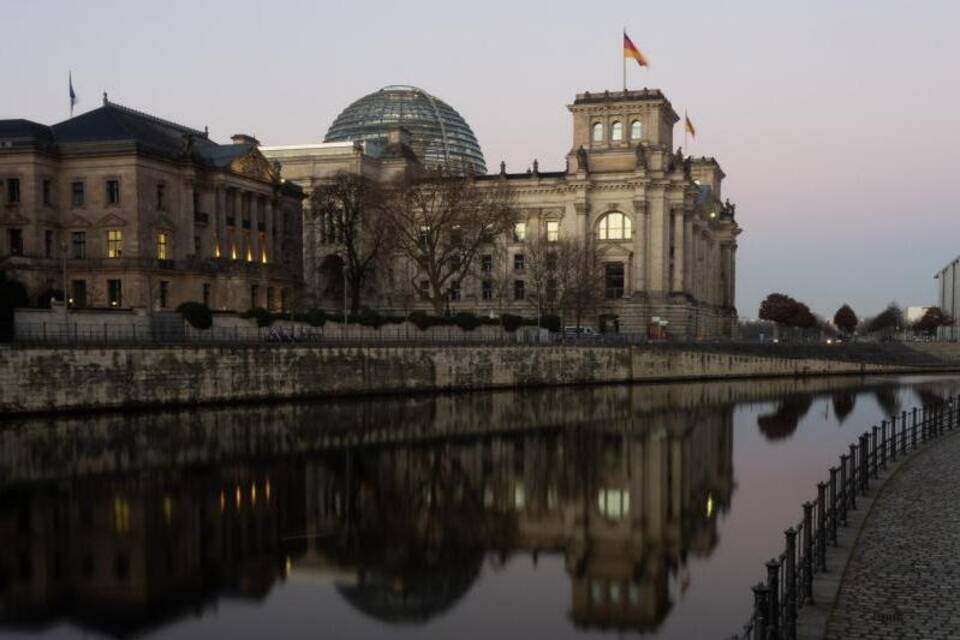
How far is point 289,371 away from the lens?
6003 cm

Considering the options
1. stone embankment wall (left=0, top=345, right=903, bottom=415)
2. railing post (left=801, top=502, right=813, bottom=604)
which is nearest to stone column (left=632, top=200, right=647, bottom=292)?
stone embankment wall (left=0, top=345, right=903, bottom=415)

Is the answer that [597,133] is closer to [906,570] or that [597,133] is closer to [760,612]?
[906,570]

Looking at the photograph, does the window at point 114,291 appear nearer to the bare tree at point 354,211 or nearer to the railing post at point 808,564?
the bare tree at point 354,211

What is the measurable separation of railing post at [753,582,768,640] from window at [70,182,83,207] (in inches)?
2962

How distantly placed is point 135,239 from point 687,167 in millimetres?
70772

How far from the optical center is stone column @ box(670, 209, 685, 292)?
11512 cm

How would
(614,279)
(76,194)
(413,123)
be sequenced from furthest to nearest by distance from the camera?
(413,123) → (614,279) → (76,194)

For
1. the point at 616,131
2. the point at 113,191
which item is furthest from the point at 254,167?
the point at 616,131

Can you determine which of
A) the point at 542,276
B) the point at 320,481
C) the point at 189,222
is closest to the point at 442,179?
the point at 542,276

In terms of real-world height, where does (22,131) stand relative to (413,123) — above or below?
below

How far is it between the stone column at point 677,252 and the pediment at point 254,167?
4980cm

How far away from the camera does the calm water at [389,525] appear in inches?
671

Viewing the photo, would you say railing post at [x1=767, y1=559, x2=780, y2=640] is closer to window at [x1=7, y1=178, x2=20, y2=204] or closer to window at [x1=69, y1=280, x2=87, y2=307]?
window at [x1=69, y1=280, x2=87, y2=307]

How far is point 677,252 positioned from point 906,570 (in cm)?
10146
